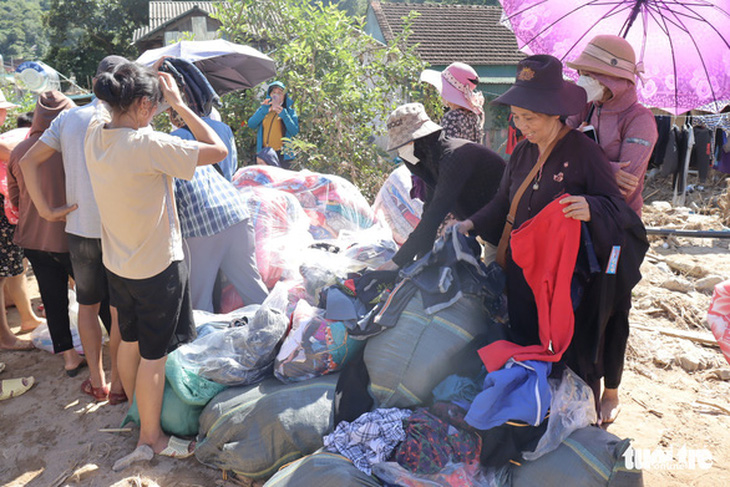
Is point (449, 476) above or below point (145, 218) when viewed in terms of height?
below

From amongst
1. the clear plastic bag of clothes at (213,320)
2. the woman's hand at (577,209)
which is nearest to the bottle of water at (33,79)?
the clear plastic bag of clothes at (213,320)

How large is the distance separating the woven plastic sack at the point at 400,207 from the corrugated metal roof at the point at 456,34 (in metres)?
13.4

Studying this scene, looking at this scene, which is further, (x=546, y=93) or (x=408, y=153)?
(x=408, y=153)

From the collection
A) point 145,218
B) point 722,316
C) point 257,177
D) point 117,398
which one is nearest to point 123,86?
point 145,218

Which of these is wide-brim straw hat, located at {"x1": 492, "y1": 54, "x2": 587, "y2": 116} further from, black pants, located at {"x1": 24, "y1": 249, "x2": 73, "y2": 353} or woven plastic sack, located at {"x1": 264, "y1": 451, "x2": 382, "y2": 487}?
black pants, located at {"x1": 24, "y1": 249, "x2": 73, "y2": 353}

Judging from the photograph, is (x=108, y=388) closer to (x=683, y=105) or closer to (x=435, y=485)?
(x=435, y=485)

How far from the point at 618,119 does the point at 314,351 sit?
183 cm

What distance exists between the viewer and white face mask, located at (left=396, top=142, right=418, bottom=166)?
2.89 metres

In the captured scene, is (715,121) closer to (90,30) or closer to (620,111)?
(620,111)

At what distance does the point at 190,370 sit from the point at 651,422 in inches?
97.1

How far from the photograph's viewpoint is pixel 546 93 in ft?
7.21

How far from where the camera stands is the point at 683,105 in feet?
9.48

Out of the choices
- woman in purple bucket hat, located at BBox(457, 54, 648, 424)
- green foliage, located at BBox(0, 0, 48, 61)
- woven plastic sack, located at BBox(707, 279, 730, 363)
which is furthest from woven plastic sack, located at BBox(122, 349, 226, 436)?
green foliage, located at BBox(0, 0, 48, 61)

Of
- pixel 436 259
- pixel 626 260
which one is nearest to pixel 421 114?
pixel 436 259
